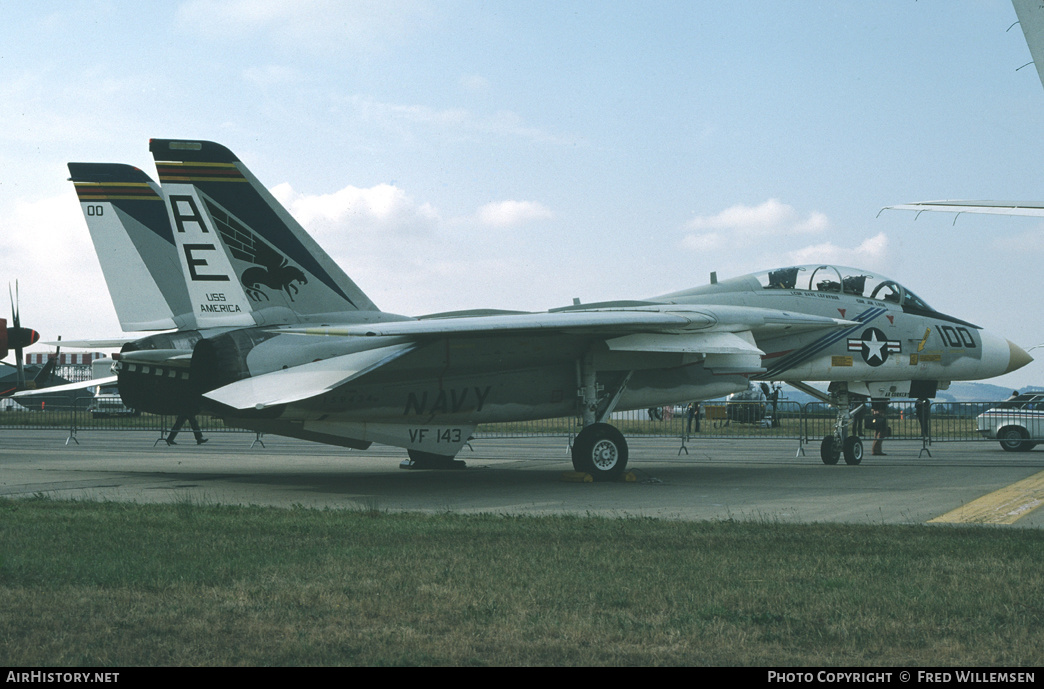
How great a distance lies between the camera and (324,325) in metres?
12.4

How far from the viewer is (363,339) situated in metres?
11.8

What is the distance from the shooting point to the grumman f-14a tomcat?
37.4 feet

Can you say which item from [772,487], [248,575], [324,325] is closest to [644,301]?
[772,487]

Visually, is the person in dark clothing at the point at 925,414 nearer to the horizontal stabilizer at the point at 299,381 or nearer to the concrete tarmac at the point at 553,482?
the concrete tarmac at the point at 553,482

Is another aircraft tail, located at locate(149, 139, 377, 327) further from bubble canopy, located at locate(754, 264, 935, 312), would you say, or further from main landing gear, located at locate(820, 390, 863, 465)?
main landing gear, located at locate(820, 390, 863, 465)

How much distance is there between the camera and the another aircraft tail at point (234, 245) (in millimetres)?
11867

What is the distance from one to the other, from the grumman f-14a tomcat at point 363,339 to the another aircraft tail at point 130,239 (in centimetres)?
2

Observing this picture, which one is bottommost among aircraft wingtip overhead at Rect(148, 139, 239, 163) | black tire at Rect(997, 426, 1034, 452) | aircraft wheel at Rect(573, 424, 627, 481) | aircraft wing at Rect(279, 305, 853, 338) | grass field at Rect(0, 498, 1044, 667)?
black tire at Rect(997, 426, 1034, 452)

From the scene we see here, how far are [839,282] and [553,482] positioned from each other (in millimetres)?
6130

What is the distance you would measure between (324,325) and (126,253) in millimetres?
4497

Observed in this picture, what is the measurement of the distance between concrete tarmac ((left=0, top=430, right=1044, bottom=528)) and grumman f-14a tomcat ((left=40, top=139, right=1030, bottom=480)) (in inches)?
38.8

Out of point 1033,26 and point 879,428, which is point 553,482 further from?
point 879,428

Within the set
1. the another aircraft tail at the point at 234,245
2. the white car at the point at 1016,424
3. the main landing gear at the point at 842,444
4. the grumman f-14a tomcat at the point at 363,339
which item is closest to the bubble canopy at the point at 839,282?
the grumman f-14a tomcat at the point at 363,339

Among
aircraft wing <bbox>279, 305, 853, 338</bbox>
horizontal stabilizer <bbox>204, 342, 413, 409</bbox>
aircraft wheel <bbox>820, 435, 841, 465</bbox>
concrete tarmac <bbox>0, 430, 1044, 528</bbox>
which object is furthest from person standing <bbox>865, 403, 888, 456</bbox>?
horizontal stabilizer <bbox>204, 342, 413, 409</bbox>
